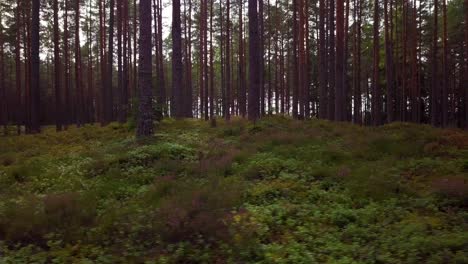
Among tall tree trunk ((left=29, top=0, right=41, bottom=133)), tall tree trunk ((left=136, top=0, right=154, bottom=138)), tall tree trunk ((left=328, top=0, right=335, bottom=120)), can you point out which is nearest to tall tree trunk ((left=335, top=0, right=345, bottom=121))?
tall tree trunk ((left=328, top=0, right=335, bottom=120))

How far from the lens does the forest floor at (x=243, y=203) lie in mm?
6230

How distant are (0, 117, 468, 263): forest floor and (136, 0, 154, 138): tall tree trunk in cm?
A: 142

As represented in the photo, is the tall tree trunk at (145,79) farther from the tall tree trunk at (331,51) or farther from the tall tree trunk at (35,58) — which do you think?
the tall tree trunk at (331,51)

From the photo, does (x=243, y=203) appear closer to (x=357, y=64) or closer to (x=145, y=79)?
(x=145, y=79)

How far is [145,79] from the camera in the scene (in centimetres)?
1611

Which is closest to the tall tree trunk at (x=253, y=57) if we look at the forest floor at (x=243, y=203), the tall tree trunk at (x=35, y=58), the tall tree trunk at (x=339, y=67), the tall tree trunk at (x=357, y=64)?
the forest floor at (x=243, y=203)

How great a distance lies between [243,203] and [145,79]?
9.05m

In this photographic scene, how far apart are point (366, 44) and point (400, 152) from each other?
34.2 m

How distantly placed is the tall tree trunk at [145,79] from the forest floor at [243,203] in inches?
56.0

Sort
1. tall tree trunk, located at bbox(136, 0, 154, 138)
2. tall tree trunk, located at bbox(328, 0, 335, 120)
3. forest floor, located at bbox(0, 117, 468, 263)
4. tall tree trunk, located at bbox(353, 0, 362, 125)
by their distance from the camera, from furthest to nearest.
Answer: tall tree trunk, located at bbox(353, 0, 362, 125)
tall tree trunk, located at bbox(328, 0, 335, 120)
tall tree trunk, located at bbox(136, 0, 154, 138)
forest floor, located at bbox(0, 117, 468, 263)

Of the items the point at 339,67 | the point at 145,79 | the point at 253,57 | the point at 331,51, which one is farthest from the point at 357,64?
the point at 145,79

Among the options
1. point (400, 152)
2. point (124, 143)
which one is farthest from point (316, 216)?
point (124, 143)

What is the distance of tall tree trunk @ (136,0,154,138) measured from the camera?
1583 centimetres

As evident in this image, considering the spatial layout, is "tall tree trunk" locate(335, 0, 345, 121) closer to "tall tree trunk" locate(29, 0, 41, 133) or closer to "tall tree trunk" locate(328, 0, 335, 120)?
"tall tree trunk" locate(328, 0, 335, 120)
